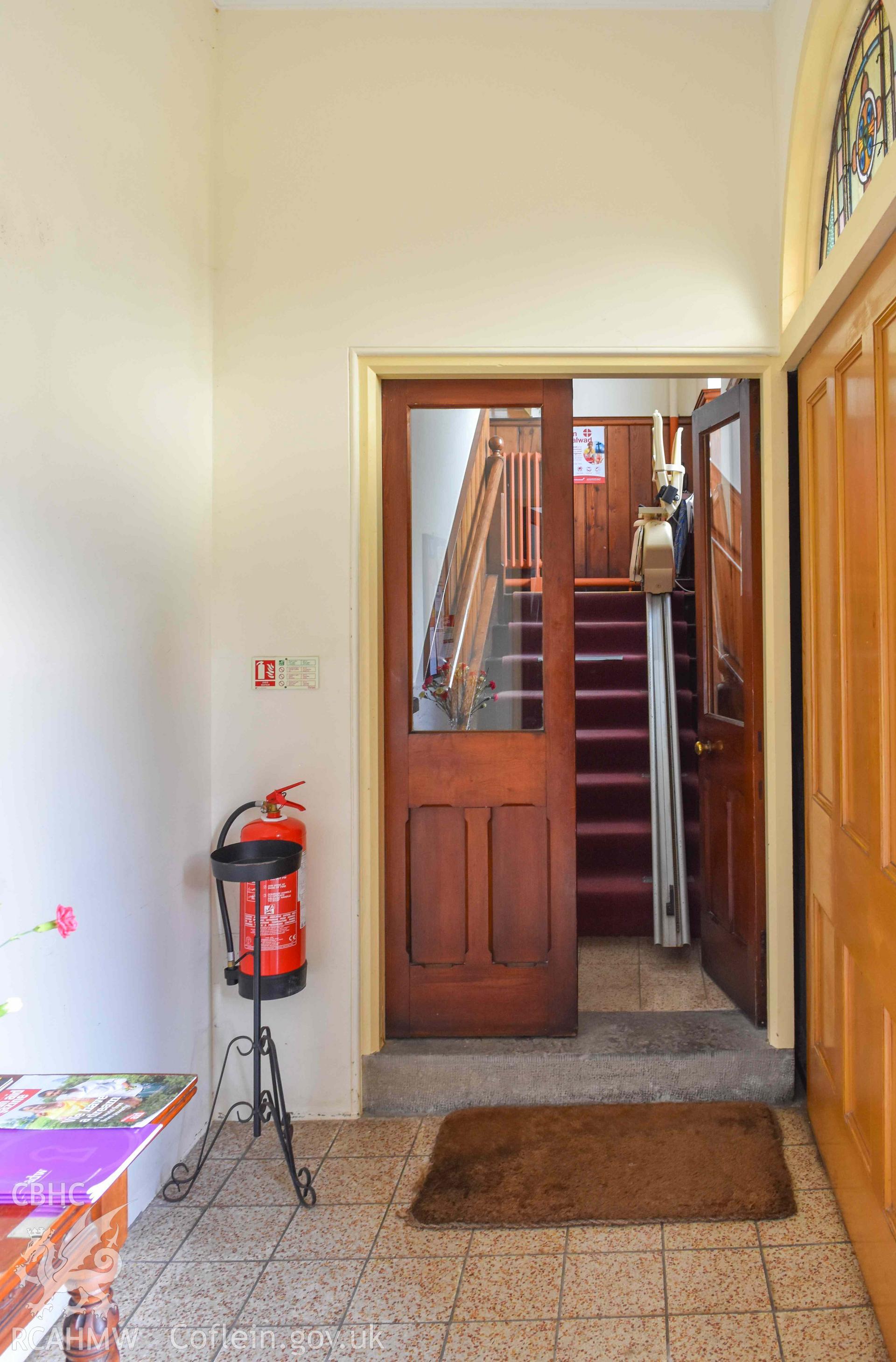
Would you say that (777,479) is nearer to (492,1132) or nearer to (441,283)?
(441,283)

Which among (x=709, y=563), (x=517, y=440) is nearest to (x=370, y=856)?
(x=517, y=440)

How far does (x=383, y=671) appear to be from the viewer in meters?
2.94

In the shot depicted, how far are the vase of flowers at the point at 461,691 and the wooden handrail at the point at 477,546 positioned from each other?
2 centimetres

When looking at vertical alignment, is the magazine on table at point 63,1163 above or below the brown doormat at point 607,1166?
above

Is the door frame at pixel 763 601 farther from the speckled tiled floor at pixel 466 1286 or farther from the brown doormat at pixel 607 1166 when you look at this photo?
the speckled tiled floor at pixel 466 1286

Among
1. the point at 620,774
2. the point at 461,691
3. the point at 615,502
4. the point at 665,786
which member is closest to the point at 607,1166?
the point at 461,691

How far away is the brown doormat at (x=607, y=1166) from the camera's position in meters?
2.26

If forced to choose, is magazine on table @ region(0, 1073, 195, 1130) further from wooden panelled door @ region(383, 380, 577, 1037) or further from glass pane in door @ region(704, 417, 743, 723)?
glass pane in door @ region(704, 417, 743, 723)

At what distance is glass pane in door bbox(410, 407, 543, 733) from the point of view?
2.94 metres

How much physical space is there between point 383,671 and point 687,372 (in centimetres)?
141

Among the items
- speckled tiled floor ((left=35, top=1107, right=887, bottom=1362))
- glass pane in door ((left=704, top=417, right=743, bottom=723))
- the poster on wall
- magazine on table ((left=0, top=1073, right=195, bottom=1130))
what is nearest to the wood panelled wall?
the poster on wall

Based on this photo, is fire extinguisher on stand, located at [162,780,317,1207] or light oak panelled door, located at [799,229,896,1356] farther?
fire extinguisher on stand, located at [162,780,317,1207]

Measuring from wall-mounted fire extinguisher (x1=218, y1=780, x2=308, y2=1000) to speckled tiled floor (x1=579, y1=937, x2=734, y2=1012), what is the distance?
1242 mm

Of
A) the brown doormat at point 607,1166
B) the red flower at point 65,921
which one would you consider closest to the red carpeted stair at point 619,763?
the brown doormat at point 607,1166
